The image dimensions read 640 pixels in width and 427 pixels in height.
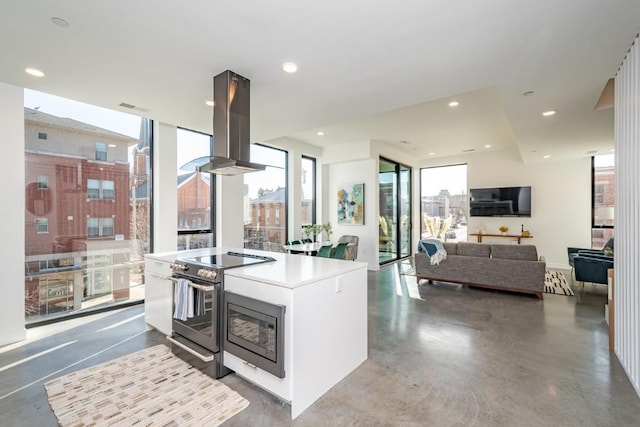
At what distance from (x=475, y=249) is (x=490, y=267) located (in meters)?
0.39

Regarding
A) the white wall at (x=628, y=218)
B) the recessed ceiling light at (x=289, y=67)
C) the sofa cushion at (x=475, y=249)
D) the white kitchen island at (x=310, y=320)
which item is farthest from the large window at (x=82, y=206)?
the white wall at (x=628, y=218)

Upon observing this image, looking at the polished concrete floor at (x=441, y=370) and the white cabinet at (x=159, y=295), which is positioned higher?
the white cabinet at (x=159, y=295)

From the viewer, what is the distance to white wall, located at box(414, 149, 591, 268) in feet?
23.5

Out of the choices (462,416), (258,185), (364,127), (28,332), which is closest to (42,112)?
(28,332)

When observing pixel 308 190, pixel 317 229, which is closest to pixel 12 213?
pixel 317 229

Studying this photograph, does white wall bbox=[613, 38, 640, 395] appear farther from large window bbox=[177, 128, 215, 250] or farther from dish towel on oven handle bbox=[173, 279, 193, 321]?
large window bbox=[177, 128, 215, 250]

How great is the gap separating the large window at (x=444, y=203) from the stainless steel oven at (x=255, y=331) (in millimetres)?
8004

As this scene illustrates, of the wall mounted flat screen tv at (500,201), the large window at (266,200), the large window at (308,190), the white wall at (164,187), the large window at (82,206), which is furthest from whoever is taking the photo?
the wall mounted flat screen tv at (500,201)

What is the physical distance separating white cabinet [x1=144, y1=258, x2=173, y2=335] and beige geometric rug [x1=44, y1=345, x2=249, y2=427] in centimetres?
50

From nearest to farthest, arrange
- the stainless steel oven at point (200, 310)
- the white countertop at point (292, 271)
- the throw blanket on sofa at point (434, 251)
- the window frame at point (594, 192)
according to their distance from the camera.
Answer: the white countertop at point (292, 271) < the stainless steel oven at point (200, 310) < the throw blanket on sofa at point (434, 251) < the window frame at point (594, 192)

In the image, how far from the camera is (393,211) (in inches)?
327

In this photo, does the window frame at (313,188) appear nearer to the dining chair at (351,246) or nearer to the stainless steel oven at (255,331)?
the dining chair at (351,246)

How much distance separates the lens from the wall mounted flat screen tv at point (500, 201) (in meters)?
7.69

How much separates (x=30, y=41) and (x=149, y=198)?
8.55 ft
